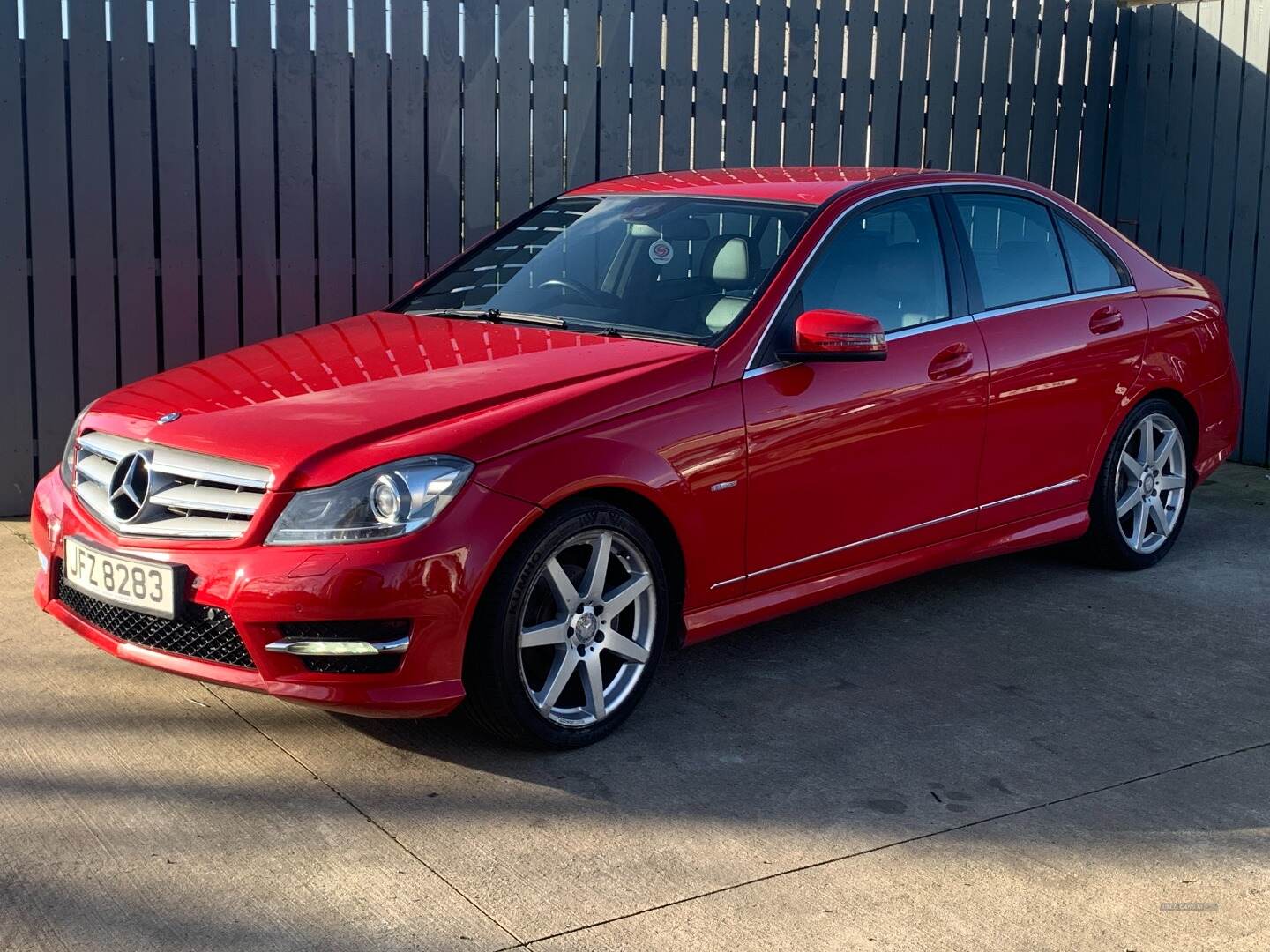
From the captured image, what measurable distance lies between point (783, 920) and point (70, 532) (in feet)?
7.63

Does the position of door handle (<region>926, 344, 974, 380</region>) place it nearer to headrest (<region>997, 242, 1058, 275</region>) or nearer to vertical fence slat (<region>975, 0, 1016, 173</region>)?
headrest (<region>997, 242, 1058, 275</region>)

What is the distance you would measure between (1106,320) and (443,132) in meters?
3.49

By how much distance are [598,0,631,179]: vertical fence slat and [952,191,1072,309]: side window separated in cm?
283

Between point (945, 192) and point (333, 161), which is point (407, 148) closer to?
point (333, 161)

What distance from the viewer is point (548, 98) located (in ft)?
26.2

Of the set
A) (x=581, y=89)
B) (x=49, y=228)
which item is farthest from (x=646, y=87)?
(x=49, y=228)

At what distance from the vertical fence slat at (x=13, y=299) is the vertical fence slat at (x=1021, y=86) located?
5.79 metres

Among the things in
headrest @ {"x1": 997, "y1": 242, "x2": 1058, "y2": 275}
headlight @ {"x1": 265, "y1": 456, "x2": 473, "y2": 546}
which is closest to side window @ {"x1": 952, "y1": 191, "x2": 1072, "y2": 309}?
headrest @ {"x1": 997, "y1": 242, "x2": 1058, "y2": 275}

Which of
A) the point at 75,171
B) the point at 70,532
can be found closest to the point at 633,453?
the point at 70,532

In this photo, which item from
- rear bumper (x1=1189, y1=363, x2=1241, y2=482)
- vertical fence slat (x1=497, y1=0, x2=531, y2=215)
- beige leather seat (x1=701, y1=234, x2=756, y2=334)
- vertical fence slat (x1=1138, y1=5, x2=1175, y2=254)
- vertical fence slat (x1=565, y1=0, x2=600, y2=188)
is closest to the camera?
beige leather seat (x1=701, y1=234, x2=756, y2=334)

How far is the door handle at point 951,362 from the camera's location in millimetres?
5223

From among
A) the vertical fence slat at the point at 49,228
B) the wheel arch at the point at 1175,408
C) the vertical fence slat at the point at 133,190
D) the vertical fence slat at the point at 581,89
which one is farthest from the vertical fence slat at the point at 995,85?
the vertical fence slat at the point at 49,228

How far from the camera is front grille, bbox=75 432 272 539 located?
13.1ft

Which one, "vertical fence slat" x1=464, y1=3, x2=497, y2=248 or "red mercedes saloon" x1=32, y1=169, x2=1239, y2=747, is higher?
"vertical fence slat" x1=464, y1=3, x2=497, y2=248
